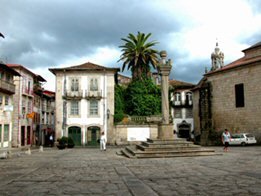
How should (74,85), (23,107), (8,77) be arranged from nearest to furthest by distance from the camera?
(8,77), (74,85), (23,107)

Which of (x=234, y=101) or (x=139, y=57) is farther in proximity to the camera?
(x=139, y=57)

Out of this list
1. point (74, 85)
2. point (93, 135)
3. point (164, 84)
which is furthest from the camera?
point (74, 85)

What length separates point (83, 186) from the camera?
22.7 feet

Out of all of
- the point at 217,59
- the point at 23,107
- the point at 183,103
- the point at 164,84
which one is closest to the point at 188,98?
the point at 183,103

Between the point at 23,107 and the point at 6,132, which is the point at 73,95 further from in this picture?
the point at 6,132

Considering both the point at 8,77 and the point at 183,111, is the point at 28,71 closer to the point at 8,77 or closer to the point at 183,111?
the point at 8,77

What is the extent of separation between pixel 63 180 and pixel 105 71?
28.8 meters

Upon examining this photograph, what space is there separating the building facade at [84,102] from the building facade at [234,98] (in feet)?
36.9

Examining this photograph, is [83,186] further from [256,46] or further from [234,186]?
[256,46]

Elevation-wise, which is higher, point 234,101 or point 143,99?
point 143,99

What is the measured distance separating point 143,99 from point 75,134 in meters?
9.50

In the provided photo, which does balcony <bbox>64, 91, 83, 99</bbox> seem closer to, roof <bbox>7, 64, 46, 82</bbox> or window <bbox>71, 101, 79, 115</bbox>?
window <bbox>71, 101, 79, 115</bbox>

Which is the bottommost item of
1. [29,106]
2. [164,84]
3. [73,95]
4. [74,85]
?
[164,84]

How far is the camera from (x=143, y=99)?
37062 mm
